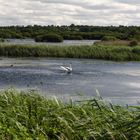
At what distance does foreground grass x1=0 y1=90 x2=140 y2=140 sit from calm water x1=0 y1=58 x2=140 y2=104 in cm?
774

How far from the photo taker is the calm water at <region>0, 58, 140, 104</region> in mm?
20328

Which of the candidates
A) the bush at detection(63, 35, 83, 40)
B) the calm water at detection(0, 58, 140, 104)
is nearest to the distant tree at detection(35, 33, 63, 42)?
the bush at detection(63, 35, 83, 40)

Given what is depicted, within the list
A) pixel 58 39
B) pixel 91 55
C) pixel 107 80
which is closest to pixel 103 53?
pixel 91 55

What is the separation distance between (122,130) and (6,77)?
65.4 ft

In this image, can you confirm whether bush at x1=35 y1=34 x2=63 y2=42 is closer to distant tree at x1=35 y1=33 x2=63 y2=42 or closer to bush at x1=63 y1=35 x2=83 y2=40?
distant tree at x1=35 y1=33 x2=63 y2=42

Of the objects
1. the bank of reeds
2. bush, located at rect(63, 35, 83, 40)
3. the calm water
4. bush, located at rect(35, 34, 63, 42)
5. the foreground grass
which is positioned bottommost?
bush, located at rect(63, 35, 83, 40)

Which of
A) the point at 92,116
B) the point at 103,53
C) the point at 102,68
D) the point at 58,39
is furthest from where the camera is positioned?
the point at 58,39

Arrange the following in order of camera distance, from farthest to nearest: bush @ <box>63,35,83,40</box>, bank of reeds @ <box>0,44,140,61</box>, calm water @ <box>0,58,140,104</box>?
bush @ <box>63,35,83,40</box> < bank of reeds @ <box>0,44,140,61</box> < calm water @ <box>0,58,140,104</box>

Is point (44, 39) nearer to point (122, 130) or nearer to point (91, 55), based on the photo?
point (91, 55)

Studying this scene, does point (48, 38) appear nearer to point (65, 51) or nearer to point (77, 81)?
point (65, 51)

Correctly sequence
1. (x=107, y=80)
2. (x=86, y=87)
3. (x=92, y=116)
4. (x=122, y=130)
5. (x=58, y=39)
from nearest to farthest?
(x=122, y=130), (x=92, y=116), (x=86, y=87), (x=107, y=80), (x=58, y=39)

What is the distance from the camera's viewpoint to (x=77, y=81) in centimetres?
2611

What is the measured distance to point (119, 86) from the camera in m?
24.3

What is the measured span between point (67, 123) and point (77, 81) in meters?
17.7
